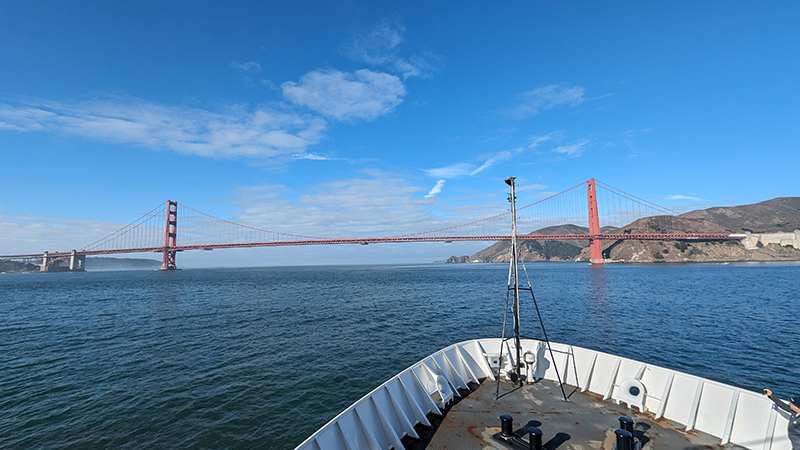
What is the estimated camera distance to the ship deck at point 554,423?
776 centimetres

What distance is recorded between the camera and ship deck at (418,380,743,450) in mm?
7762

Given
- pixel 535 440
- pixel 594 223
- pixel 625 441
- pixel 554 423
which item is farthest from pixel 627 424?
pixel 594 223

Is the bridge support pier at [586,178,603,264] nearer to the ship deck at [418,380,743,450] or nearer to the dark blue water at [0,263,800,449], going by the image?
the dark blue water at [0,263,800,449]

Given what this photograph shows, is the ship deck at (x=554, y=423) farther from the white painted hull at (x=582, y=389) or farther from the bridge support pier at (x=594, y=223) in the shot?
the bridge support pier at (x=594, y=223)

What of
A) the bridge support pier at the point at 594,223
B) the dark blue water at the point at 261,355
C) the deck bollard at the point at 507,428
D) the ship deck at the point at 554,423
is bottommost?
the dark blue water at the point at 261,355

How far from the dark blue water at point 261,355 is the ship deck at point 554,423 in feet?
20.3

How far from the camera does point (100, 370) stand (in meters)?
18.7

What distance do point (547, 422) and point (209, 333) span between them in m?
28.0

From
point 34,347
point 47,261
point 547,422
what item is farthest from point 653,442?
point 47,261

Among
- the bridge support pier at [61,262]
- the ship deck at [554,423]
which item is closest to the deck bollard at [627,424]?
the ship deck at [554,423]

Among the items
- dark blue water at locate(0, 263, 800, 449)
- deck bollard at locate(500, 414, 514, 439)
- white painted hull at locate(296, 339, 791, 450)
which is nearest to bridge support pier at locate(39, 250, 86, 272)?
dark blue water at locate(0, 263, 800, 449)

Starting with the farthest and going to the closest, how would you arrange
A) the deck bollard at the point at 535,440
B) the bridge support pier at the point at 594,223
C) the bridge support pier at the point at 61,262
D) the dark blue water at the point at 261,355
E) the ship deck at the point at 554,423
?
the bridge support pier at the point at 61,262
the bridge support pier at the point at 594,223
the dark blue water at the point at 261,355
the ship deck at the point at 554,423
the deck bollard at the point at 535,440

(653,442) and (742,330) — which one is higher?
(653,442)

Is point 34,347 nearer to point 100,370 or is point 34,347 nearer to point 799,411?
point 100,370
